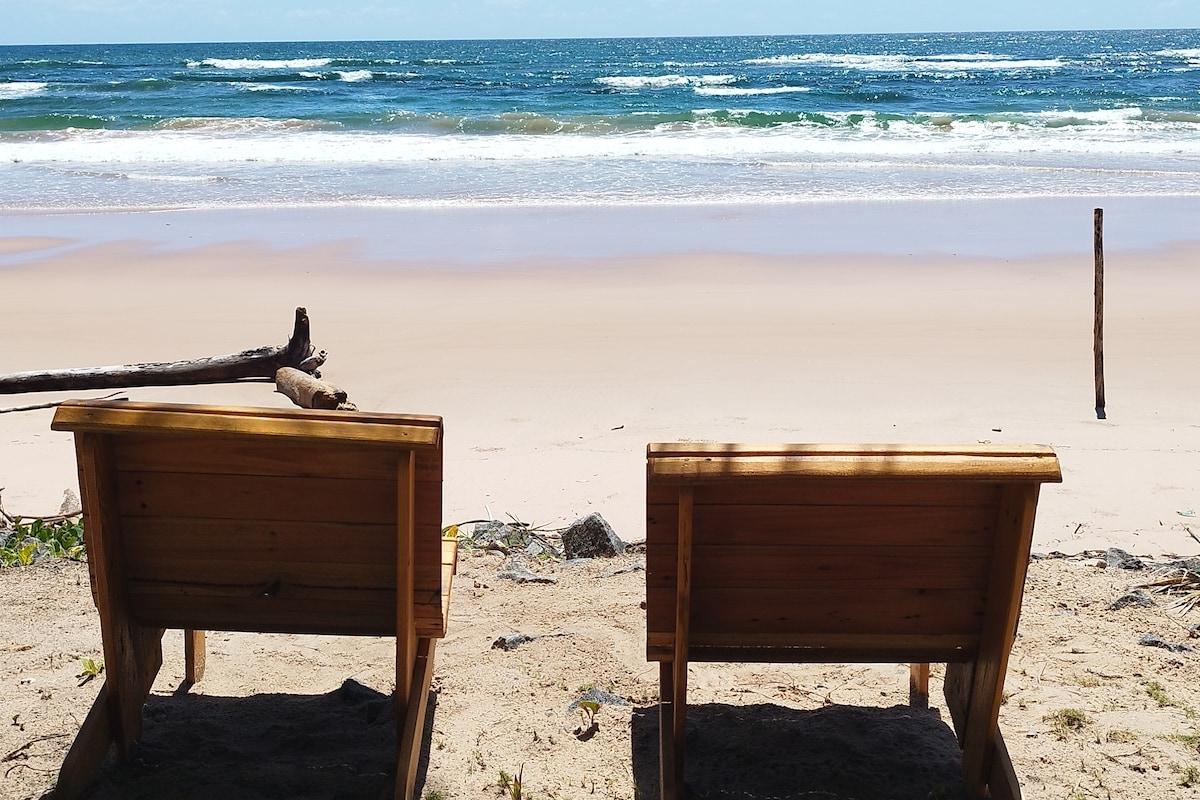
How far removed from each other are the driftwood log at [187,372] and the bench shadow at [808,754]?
14.2 feet

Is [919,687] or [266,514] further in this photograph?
[919,687]

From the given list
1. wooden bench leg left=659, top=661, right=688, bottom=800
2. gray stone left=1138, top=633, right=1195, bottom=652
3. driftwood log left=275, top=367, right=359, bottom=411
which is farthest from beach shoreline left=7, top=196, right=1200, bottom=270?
wooden bench leg left=659, top=661, right=688, bottom=800

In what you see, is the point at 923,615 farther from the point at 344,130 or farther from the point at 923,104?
the point at 923,104

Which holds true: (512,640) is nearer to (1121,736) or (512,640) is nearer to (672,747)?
(672,747)

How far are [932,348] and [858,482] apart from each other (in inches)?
217

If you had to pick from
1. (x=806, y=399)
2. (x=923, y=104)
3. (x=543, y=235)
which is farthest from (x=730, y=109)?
(x=806, y=399)

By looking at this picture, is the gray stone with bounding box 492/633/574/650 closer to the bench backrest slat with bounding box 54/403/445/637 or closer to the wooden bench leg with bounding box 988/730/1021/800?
the bench backrest slat with bounding box 54/403/445/637

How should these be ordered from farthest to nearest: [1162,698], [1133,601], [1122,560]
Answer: [1122,560] → [1133,601] → [1162,698]

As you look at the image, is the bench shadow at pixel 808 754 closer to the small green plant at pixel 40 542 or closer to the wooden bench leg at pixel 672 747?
the wooden bench leg at pixel 672 747

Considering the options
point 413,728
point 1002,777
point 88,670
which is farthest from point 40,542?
point 1002,777

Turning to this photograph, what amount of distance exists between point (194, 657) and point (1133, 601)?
2.89 meters

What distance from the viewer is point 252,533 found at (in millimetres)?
→ 2508

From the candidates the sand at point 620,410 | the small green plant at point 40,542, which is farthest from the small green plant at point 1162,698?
the small green plant at point 40,542

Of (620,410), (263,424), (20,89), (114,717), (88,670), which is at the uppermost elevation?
(20,89)
